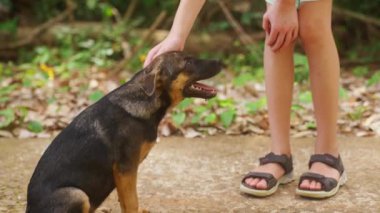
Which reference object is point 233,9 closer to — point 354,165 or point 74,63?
point 74,63

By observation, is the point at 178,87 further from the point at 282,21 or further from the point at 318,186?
the point at 318,186

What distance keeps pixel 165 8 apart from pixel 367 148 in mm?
5849

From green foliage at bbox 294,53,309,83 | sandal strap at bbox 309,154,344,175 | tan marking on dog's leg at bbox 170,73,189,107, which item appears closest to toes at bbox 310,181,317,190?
sandal strap at bbox 309,154,344,175

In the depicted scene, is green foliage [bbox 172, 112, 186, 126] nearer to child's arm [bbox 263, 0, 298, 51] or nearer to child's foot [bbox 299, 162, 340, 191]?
child's foot [bbox 299, 162, 340, 191]

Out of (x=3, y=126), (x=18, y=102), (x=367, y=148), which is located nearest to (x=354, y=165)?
(x=367, y=148)

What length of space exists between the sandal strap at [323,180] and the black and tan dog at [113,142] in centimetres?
90

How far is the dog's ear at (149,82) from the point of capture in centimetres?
333

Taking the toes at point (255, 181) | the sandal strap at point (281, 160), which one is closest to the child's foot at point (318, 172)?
the sandal strap at point (281, 160)

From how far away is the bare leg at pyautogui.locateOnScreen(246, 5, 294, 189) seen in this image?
3902mm

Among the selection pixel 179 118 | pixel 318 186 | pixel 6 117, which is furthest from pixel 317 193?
pixel 6 117

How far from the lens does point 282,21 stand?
3537 millimetres

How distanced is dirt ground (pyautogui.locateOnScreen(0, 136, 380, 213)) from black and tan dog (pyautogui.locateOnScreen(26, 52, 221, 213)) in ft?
1.75

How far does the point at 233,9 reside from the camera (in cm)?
970

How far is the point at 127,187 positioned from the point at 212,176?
1136 millimetres
